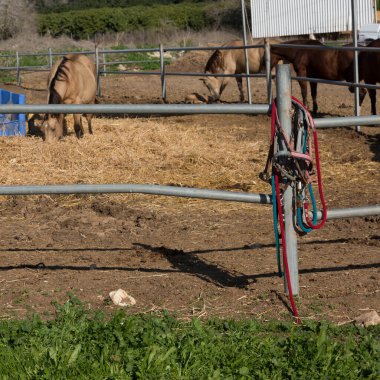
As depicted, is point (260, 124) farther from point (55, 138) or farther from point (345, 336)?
point (345, 336)

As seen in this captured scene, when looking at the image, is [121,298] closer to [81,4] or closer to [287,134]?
[287,134]

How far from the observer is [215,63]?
58.5 feet

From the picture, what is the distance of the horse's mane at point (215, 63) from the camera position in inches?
701

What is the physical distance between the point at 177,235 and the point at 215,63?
39.9 ft

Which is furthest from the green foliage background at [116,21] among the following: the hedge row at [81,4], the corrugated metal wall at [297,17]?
the corrugated metal wall at [297,17]

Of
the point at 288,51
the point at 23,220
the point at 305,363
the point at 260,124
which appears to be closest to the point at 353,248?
the point at 305,363

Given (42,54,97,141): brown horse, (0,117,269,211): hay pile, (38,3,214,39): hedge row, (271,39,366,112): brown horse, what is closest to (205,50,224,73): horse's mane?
(271,39,366,112): brown horse

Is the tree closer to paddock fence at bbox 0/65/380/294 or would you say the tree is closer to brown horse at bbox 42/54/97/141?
brown horse at bbox 42/54/97/141

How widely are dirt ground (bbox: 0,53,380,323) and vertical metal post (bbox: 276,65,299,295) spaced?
208mm

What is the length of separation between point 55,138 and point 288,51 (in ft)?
19.5

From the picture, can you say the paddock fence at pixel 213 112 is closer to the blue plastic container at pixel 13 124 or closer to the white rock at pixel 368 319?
the white rock at pixel 368 319

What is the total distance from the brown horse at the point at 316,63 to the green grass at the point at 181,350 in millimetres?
10528

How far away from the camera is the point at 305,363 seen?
343cm

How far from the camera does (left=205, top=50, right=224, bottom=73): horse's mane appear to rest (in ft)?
58.4
